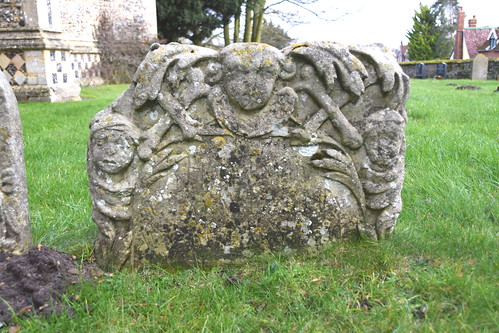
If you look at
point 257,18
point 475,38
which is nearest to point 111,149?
point 257,18

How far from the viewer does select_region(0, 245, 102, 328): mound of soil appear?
2.38m

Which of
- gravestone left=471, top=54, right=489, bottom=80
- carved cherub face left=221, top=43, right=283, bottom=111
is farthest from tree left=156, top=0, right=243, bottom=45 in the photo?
carved cherub face left=221, top=43, right=283, bottom=111

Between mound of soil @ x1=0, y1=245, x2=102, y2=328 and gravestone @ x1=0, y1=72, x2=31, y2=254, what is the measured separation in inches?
4.6

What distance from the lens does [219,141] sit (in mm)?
2871

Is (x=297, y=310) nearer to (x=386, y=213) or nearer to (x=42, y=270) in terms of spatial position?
(x=386, y=213)

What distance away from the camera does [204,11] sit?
18234 mm

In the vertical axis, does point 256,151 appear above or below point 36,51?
below

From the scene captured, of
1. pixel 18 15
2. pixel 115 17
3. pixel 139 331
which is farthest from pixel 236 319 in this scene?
pixel 115 17

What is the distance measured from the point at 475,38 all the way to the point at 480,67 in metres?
23.6

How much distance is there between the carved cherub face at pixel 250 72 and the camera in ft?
9.18

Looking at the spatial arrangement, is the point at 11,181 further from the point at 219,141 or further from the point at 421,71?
the point at 421,71

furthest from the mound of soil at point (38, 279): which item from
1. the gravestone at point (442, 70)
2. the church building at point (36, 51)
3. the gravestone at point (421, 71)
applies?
the gravestone at point (421, 71)

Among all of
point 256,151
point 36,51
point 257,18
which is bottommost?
point 256,151

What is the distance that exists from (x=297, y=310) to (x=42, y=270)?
4.82 ft
